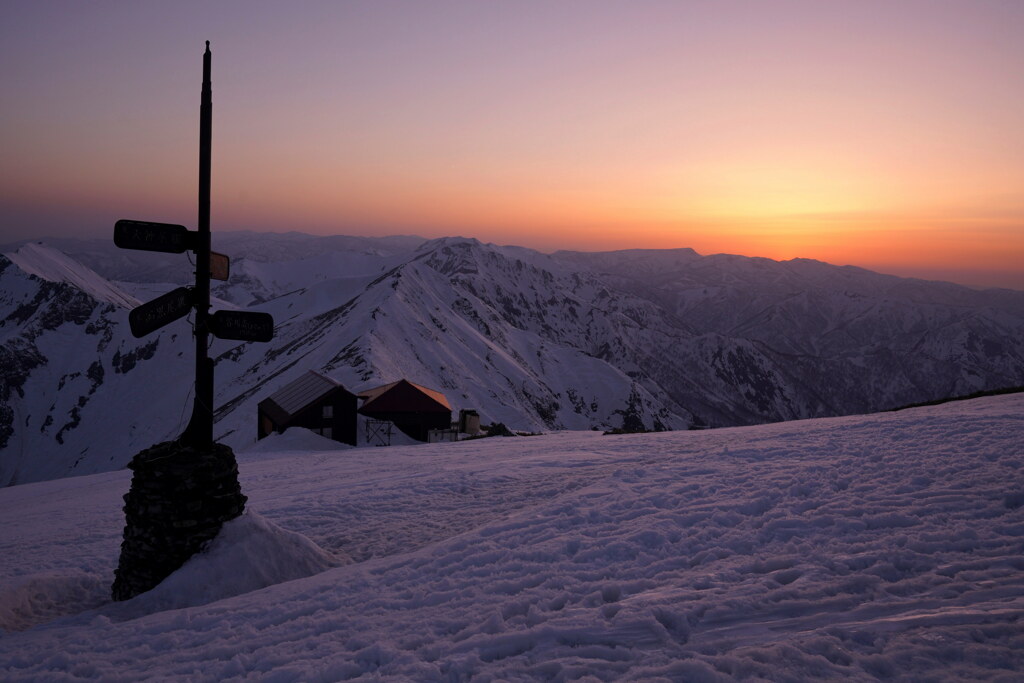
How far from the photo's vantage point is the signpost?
9.81m

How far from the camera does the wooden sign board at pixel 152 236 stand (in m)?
9.67

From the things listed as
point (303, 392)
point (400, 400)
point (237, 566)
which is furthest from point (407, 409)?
point (237, 566)

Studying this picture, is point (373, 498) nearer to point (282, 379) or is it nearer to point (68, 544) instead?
point (68, 544)

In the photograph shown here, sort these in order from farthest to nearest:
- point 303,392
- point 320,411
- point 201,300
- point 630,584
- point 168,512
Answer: point 303,392, point 320,411, point 201,300, point 168,512, point 630,584

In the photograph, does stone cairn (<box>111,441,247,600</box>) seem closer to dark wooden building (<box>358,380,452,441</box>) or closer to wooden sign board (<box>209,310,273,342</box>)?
wooden sign board (<box>209,310,273,342</box>)

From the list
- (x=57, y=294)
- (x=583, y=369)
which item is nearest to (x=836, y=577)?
(x=583, y=369)

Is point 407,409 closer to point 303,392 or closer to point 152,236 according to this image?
point 303,392

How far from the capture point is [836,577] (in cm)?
664

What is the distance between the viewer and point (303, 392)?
47938 mm

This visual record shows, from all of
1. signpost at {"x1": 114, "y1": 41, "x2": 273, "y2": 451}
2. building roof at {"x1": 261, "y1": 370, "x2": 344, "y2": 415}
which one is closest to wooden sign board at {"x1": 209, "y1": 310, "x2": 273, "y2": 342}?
signpost at {"x1": 114, "y1": 41, "x2": 273, "y2": 451}

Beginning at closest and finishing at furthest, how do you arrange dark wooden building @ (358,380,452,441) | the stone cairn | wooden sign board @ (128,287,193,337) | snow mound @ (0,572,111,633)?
snow mound @ (0,572,111,633)
the stone cairn
wooden sign board @ (128,287,193,337)
dark wooden building @ (358,380,452,441)

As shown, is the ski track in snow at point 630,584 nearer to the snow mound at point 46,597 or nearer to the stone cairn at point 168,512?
the snow mound at point 46,597

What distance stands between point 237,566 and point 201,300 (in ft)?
14.1

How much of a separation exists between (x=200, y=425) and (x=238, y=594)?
2878mm
